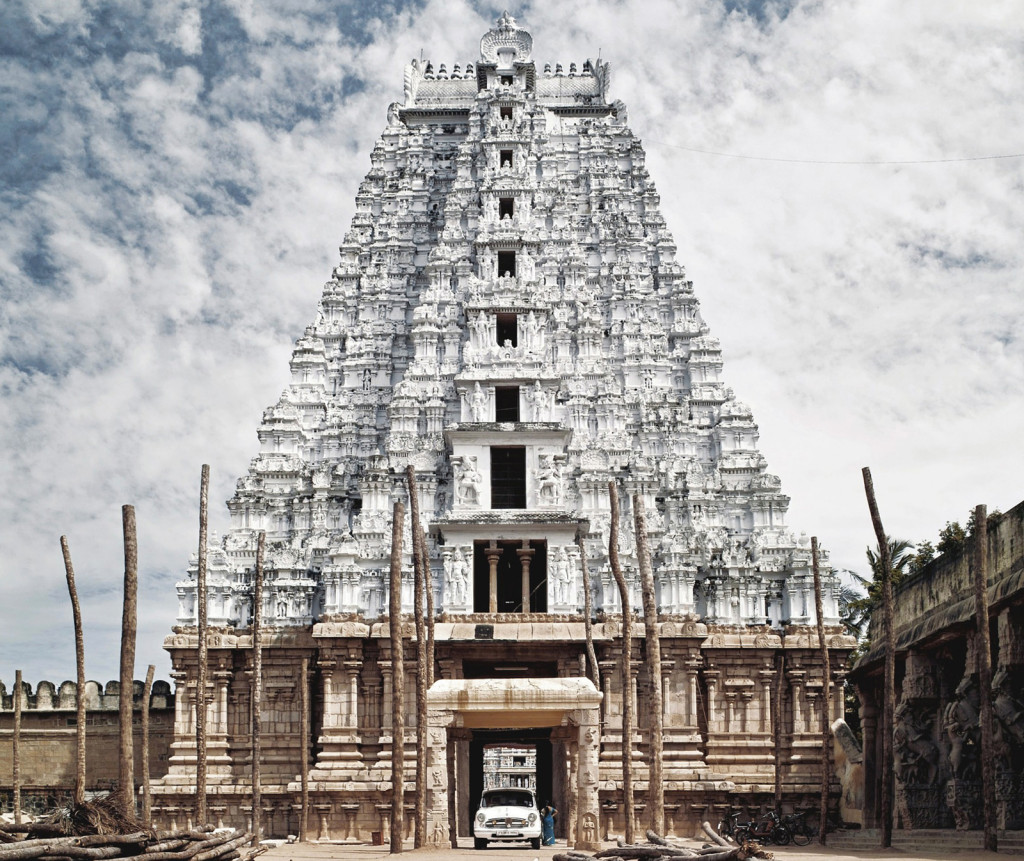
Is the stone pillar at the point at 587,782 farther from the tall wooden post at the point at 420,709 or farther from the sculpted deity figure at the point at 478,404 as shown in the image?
the sculpted deity figure at the point at 478,404

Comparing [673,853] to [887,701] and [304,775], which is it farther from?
[304,775]

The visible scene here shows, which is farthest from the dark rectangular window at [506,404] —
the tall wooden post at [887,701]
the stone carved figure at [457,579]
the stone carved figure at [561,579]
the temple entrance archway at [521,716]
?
the tall wooden post at [887,701]

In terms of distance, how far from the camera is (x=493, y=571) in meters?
38.8

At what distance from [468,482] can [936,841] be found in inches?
734

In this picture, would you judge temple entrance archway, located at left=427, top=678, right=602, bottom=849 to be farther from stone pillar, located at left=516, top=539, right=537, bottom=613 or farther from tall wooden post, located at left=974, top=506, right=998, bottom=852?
stone pillar, located at left=516, top=539, right=537, bottom=613

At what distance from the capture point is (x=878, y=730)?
30734 millimetres

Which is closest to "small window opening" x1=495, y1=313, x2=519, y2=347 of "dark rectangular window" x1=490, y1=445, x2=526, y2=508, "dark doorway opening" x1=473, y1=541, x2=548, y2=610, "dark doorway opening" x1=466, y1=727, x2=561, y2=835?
"dark rectangular window" x1=490, y1=445, x2=526, y2=508

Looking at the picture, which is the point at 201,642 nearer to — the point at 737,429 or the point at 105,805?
the point at 105,805

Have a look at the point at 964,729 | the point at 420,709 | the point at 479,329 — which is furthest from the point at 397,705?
the point at 479,329

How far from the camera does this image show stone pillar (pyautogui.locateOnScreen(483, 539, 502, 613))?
1511 inches

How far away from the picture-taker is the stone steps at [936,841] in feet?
71.4

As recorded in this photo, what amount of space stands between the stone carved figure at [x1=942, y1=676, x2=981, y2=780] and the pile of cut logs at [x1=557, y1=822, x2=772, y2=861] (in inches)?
290

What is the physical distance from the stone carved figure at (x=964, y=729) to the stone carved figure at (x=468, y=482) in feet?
56.7

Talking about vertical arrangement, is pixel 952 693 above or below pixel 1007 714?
above
